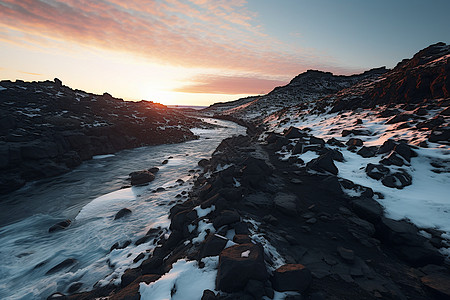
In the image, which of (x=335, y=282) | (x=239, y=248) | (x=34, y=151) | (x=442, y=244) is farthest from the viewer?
(x=34, y=151)

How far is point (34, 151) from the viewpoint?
18.4 m

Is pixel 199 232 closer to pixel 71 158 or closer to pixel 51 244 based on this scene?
pixel 51 244

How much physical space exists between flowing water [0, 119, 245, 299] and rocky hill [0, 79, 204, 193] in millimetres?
2211

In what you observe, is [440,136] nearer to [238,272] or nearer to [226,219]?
[226,219]

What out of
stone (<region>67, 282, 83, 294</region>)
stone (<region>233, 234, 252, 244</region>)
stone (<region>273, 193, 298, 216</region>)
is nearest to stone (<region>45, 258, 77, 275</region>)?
stone (<region>67, 282, 83, 294</region>)

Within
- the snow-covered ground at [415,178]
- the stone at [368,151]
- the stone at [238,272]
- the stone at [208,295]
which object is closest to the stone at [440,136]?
the snow-covered ground at [415,178]

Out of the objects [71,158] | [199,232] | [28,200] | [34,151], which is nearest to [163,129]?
[71,158]

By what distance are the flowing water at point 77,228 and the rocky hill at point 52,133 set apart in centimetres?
221

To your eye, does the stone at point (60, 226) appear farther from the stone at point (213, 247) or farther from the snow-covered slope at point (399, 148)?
the snow-covered slope at point (399, 148)

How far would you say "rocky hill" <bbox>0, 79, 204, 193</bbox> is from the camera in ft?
56.7

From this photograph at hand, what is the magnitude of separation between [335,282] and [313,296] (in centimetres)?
92

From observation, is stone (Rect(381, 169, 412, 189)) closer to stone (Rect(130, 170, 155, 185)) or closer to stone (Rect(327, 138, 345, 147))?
stone (Rect(327, 138, 345, 147))

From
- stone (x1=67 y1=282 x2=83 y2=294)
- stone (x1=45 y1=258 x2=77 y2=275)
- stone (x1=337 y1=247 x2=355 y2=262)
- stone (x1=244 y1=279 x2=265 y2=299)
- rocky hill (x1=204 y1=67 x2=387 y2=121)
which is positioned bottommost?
stone (x1=45 y1=258 x2=77 y2=275)

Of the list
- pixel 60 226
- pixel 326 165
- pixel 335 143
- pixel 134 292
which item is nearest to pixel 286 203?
pixel 326 165
